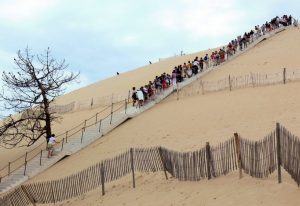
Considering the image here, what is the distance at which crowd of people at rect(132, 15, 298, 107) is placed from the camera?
34769 mm

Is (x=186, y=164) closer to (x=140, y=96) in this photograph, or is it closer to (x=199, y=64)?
(x=140, y=96)

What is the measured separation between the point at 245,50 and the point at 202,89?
41.6 ft

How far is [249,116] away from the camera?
25594mm

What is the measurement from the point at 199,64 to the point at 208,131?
1616cm

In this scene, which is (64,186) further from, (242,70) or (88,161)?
(242,70)

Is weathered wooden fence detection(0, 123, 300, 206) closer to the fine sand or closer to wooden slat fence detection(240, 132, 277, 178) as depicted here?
wooden slat fence detection(240, 132, 277, 178)

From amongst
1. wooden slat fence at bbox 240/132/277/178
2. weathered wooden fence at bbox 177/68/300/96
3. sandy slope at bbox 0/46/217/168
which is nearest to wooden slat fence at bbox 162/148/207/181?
wooden slat fence at bbox 240/132/277/178

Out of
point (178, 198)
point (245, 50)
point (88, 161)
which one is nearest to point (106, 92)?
point (245, 50)

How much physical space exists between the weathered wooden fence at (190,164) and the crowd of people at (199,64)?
13.5 metres

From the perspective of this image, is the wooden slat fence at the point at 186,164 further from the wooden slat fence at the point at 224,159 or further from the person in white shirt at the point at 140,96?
the person in white shirt at the point at 140,96

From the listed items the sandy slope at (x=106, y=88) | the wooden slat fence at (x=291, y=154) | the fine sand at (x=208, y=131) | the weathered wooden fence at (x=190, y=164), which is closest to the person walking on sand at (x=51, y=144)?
the fine sand at (x=208, y=131)

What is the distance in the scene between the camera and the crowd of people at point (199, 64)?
1369 inches

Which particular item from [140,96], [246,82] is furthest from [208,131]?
[140,96]

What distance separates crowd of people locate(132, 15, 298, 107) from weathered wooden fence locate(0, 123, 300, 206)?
1355 cm
